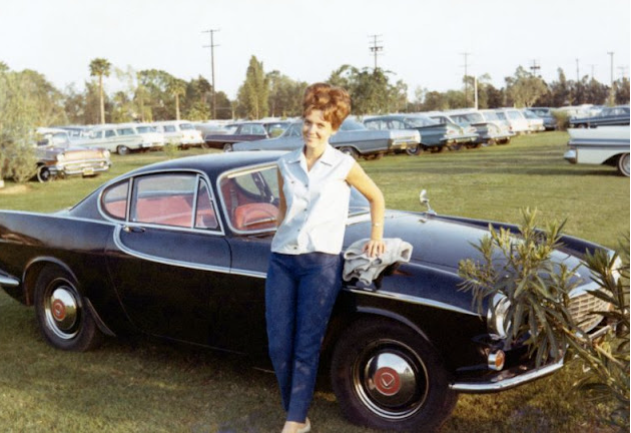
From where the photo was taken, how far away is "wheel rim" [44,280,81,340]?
19.6ft

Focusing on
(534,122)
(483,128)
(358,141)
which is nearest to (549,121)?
(534,122)

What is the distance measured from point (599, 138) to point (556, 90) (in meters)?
76.1

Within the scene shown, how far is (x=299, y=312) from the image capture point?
13.8 ft

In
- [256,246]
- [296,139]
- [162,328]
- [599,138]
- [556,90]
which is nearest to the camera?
[256,246]

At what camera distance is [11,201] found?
18391 mm

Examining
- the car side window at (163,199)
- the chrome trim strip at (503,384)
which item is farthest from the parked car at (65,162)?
the chrome trim strip at (503,384)

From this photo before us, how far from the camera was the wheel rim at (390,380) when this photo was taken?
167 inches

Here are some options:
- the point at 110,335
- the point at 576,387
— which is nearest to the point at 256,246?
the point at 110,335

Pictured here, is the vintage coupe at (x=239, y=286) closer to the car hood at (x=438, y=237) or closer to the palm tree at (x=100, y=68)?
the car hood at (x=438, y=237)

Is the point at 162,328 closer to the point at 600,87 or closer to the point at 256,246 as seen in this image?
the point at 256,246

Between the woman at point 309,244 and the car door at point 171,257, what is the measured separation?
0.77 m

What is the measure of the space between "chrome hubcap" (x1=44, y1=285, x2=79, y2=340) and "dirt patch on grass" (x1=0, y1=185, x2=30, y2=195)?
15329 mm

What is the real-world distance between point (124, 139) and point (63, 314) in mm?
33910

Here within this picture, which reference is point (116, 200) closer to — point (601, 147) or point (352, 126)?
point (601, 147)
